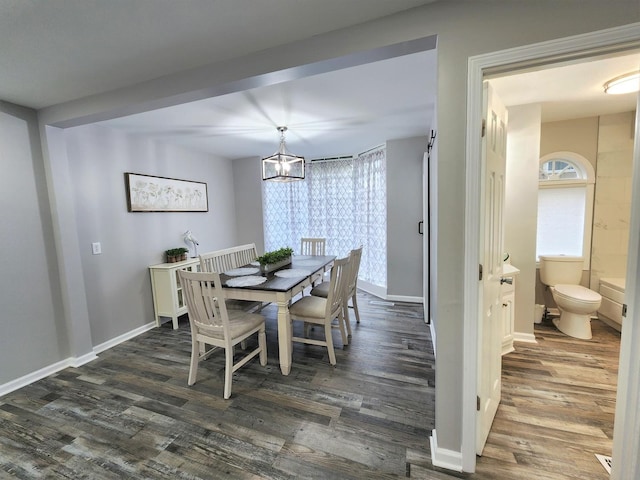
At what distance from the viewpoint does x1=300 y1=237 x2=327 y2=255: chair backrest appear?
3928 mm

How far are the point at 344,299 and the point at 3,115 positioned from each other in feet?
10.9

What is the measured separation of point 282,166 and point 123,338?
2682 millimetres

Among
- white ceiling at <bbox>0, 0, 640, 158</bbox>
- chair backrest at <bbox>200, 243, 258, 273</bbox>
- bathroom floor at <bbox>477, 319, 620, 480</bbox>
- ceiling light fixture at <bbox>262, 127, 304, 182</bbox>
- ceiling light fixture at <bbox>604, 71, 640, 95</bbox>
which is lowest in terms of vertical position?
bathroom floor at <bbox>477, 319, 620, 480</bbox>

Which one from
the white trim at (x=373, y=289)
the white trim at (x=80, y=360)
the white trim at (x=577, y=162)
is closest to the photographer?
the white trim at (x=80, y=360)

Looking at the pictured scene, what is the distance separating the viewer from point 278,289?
6.99 ft

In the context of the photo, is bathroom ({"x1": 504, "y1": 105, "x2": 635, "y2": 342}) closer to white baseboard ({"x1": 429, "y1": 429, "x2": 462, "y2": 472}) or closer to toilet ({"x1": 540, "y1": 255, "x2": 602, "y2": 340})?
toilet ({"x1": 540, "y1": 255, "x2": 602, "y2": 340})

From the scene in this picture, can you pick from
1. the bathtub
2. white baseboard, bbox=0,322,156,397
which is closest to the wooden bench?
white baseboard, bbox=0,322,156,397

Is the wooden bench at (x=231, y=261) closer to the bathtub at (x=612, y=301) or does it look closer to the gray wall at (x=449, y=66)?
the gray wall at (x=449, y=66)

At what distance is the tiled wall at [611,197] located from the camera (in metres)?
2.88

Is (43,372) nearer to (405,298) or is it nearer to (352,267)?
(352,267)

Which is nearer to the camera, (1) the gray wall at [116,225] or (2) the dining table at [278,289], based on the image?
Result: (2) the dining table at [278,289]

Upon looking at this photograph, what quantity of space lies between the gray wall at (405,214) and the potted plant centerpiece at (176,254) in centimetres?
290

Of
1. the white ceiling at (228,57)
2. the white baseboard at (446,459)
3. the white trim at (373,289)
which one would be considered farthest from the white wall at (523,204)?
the white baseboard at (446,459)

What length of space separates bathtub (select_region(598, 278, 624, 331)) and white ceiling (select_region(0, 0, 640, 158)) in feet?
6.04
